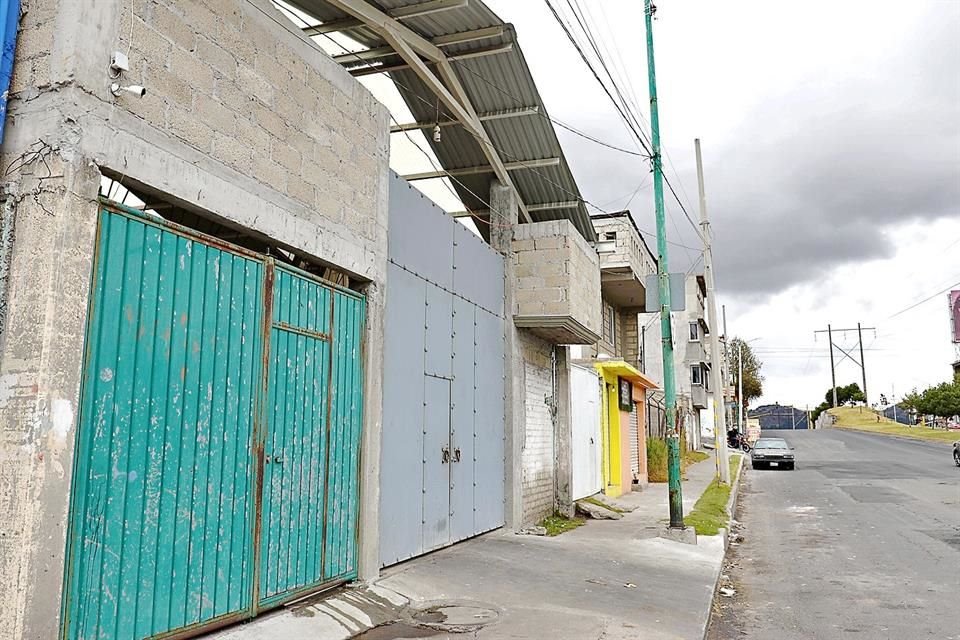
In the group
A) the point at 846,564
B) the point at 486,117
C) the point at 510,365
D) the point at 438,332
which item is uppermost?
the point at 486,117

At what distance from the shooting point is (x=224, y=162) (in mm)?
5395

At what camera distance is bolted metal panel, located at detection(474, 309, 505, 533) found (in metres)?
10.6

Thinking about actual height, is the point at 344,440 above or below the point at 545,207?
below

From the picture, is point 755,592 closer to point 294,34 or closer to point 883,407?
point 294,34

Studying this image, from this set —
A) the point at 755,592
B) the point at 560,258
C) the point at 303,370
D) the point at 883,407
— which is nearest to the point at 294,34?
the point at 303,370

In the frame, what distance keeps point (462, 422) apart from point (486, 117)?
4687mm

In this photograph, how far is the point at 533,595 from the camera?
24.8ft

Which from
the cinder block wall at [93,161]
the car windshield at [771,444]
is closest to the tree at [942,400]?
the car windshield at [771,444]

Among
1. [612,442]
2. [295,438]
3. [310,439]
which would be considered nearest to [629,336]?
[612,442]

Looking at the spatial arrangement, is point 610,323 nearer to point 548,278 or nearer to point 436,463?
point 548,278

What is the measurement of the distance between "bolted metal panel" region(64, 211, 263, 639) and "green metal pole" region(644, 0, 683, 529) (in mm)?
8254

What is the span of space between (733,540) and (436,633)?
8.49 m

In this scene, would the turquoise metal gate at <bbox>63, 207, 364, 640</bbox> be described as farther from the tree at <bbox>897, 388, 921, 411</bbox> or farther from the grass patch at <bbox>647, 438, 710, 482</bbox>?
the tree at <bbox>897, 388, 921, 411</bbox>

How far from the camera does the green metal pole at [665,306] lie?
12148 millimetres
